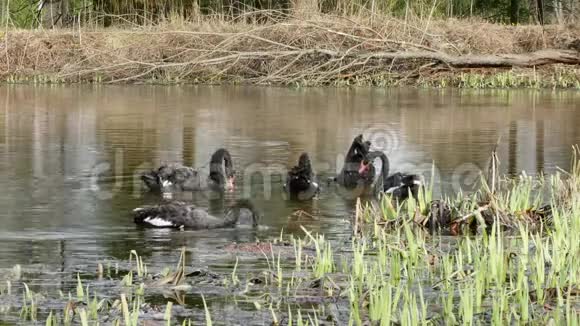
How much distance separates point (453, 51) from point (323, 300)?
2726 cm

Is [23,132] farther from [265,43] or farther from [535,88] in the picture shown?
[535,88]

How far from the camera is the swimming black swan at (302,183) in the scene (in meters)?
13.1

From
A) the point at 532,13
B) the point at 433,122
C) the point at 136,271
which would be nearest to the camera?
the point at 136,271

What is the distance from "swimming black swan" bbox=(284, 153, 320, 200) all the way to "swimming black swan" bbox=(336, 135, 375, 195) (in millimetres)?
864

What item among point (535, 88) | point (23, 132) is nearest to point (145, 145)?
point (23, 132)

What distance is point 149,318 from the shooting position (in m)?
6.79

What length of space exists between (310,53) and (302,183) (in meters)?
18.3

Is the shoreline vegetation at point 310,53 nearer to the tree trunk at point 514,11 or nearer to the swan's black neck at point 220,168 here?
the tree trunk at point 514,11

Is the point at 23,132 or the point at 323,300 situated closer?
the point at 323,300

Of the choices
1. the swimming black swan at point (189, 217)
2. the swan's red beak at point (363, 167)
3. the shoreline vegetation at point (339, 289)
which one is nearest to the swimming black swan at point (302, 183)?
the swan's red beak at point (363, 167)

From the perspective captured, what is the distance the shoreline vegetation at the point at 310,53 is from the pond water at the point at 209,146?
36.1 inches

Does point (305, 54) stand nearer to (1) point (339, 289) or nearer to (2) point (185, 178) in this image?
(2) point (185, 178)

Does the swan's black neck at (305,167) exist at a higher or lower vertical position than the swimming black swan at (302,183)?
higher

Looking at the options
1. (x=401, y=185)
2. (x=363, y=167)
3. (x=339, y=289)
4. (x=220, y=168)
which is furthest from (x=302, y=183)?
(x=339, y=289)
